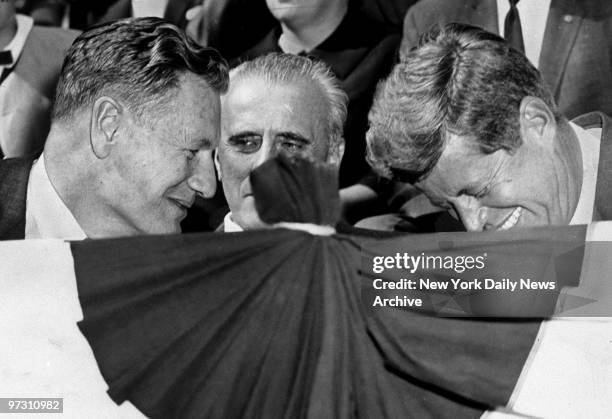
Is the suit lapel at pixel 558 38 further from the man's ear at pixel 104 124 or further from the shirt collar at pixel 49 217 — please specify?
the shirt collar at pixel 49 217

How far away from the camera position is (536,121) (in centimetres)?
219

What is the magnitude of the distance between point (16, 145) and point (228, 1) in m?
0.63

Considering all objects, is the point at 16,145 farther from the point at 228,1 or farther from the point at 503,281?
the point at 503,281

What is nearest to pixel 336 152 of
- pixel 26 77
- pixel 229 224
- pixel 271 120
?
pixel 271 120

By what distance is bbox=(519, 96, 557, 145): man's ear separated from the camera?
2182 mm

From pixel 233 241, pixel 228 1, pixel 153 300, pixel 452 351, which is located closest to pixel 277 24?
pixel 228 1

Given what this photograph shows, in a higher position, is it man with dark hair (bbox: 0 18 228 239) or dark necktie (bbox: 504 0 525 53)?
dark necktie (bbox: 504 0 525 53)

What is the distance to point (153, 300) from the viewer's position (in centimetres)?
194

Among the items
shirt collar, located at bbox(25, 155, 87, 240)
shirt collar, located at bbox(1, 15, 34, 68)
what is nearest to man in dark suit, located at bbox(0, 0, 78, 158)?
shirt collar, located at bbox(1, 15, 34, 68)

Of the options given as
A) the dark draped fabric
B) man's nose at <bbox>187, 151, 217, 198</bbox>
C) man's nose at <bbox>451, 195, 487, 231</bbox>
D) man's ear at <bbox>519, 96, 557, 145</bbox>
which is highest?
man's ear at <bbox>519, 96, 557, 145</bbox>

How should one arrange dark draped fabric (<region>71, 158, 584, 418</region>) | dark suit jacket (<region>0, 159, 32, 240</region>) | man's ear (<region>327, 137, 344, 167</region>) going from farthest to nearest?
man's ear (<region>327, 137, 344, 167</region>), dark suit jacket (<region>0, 159, 32, 240</region>), dark draped fabric (<region>71, 158, 584, 418</region>)

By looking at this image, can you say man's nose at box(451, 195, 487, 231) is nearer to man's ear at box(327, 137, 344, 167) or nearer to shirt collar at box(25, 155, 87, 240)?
man's ear at box(327, 137, 344, 167)

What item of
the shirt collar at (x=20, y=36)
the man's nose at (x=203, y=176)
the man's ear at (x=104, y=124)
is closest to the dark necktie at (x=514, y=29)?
the man's nose at (x=203, y=176)

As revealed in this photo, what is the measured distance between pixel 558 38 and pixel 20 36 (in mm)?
1339
